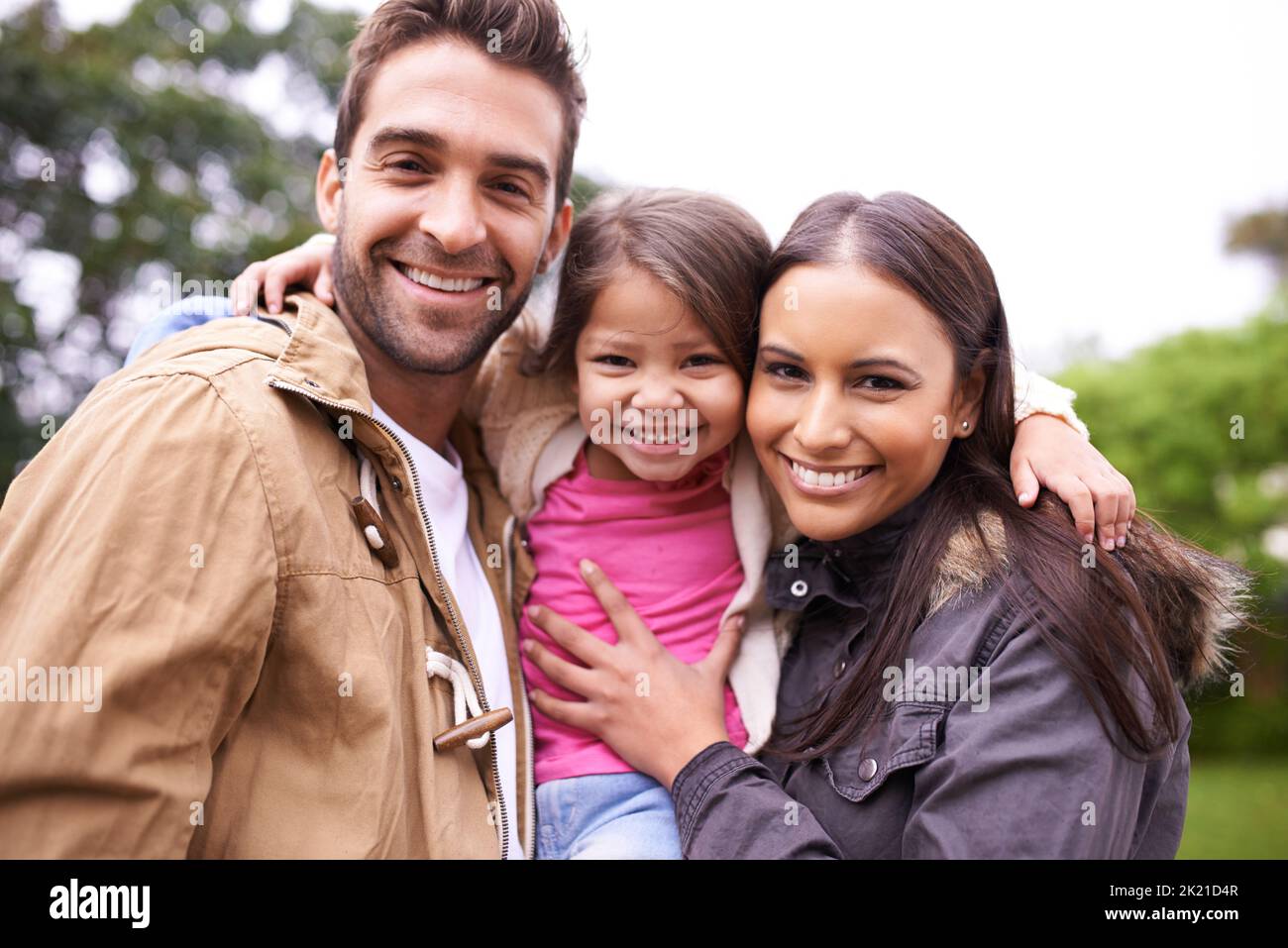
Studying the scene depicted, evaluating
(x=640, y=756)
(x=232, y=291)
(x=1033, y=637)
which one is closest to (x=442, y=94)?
(x=232, y=291)

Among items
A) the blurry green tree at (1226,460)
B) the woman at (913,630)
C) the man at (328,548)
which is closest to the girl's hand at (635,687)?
the woman at (913,630)

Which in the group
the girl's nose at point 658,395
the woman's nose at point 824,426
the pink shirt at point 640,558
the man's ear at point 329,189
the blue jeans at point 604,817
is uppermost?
the man's ear at point 329,189

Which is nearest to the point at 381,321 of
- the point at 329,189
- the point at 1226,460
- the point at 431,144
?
the point at 431,144

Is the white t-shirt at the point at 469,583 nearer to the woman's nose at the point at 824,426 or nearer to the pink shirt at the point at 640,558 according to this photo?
the pink shirt at the point at 640,558

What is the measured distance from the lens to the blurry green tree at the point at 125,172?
7812mm

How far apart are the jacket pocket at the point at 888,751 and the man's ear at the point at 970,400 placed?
731mm

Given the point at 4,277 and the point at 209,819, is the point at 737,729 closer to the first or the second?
the point at 209,819

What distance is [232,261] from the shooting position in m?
8.98

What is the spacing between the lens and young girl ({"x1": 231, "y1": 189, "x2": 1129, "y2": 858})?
2711 millimetres

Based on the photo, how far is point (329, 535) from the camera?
2168 millimetres

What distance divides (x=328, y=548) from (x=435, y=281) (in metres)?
0.95

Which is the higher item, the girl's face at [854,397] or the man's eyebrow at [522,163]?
the man's eyebrow at [522,163]

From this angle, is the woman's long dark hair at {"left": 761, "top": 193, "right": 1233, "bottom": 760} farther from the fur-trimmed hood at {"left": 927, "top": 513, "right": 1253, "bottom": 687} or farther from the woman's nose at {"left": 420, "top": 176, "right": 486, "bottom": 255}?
the woman's nose at {"left": 420, "top": 176, "right": 486, "bottom": 255}

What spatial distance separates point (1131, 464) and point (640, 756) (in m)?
10.0
